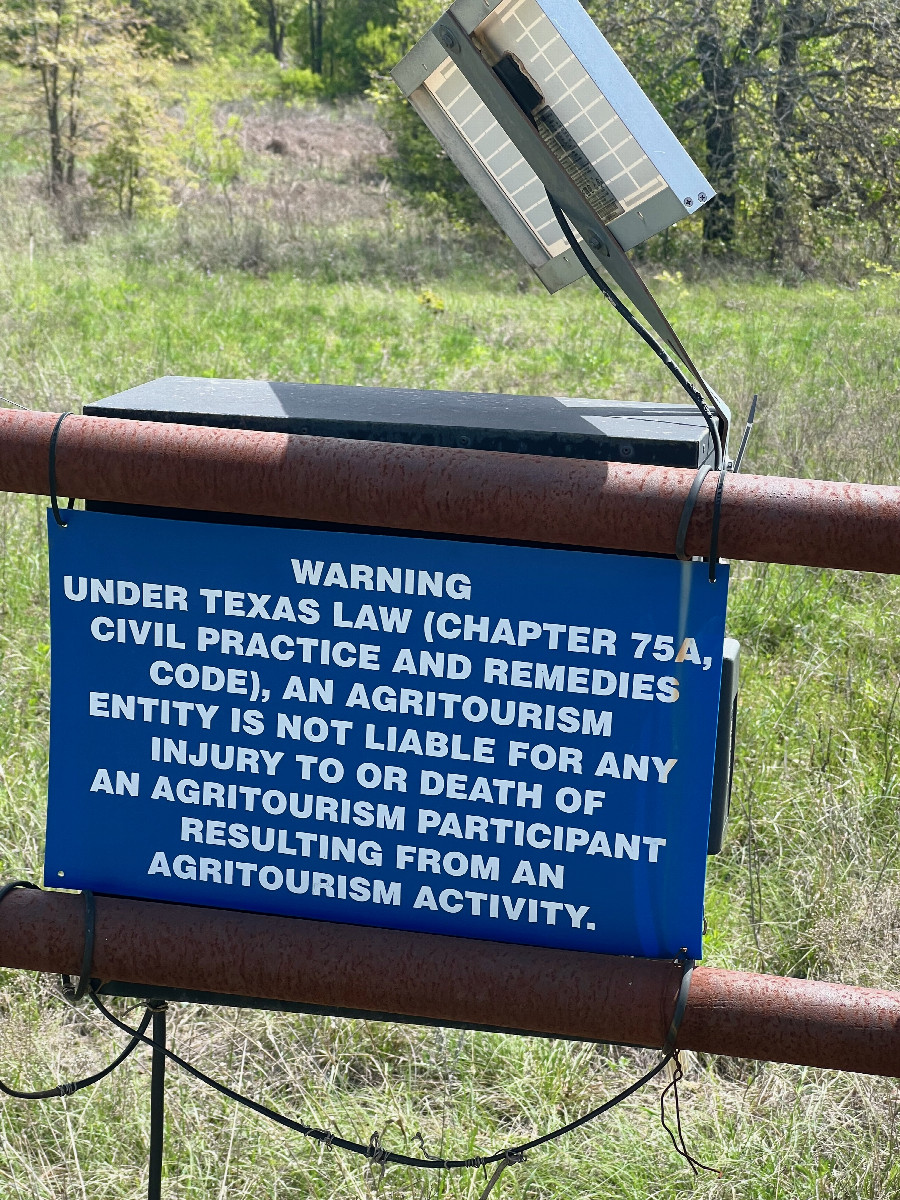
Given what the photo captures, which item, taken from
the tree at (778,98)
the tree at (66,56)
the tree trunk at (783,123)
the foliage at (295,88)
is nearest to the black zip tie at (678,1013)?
the tree at (778,98)

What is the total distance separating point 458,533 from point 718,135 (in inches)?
582

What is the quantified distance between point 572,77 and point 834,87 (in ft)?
47.4

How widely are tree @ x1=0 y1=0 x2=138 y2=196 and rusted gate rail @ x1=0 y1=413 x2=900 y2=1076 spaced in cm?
1393

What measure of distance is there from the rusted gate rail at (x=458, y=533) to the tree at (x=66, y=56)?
13929mm

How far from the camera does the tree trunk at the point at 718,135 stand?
538 inches

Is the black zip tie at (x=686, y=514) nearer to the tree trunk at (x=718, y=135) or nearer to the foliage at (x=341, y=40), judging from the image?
the tree trunk at (x=718, y=135)

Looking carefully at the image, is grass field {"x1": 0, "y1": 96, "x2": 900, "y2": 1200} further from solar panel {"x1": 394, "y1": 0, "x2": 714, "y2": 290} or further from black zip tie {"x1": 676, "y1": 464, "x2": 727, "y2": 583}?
solar panel {"x1": 394, "y1": 0, "x2": 714, "y2": 290}

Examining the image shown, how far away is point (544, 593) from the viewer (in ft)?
3.82

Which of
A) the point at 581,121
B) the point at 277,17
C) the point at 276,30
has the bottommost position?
the point at 581,121

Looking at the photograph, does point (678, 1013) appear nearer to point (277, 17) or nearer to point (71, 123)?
point (71, 123)

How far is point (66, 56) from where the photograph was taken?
1384 centimetres

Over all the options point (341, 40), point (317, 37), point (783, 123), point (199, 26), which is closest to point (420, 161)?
point (783, 123)

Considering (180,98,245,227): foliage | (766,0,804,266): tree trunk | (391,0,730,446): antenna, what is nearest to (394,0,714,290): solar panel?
(391,0,730,446): antenna

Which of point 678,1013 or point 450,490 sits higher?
point 450,490
